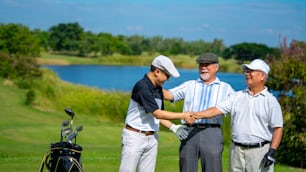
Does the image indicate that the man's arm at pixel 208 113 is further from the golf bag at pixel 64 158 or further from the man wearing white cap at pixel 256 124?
the golf bag at pixel 64 158

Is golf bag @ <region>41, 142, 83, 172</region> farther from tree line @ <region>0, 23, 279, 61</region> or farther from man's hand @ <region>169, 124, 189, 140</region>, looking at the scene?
tree line @ <region>0, 23, 279, 61</region>

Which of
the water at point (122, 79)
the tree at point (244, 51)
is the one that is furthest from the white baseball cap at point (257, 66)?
the tree at point (244, 51)

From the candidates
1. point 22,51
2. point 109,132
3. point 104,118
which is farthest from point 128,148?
point 22,51

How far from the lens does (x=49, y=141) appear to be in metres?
18.0

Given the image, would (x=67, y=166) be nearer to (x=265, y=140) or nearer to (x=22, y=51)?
(x=265, y=140)

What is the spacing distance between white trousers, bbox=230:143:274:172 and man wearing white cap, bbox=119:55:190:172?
0.70 metres

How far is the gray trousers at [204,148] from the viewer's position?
6.97 metres

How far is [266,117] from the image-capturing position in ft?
21.0

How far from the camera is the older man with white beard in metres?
6.98

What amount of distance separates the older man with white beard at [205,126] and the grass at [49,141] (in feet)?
10.3

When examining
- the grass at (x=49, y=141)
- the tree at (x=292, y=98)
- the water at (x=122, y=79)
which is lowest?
the water at (x=122, y=79)

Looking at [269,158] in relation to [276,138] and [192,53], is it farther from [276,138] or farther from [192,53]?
[192,53]

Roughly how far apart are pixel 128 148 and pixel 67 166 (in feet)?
2.50

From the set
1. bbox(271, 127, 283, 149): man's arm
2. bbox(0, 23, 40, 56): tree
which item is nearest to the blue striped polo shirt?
bbox(271, 127, 283, 149): man's arm
